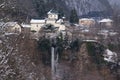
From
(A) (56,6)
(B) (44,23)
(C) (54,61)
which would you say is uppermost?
(A) (56,6)

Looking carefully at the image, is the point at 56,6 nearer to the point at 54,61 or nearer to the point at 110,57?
the point at 110,57

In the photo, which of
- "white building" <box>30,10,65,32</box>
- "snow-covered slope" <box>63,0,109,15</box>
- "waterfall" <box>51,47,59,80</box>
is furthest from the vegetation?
"snow-covered slope" <box>63,0,109,15</box>

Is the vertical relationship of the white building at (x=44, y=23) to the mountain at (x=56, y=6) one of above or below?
below

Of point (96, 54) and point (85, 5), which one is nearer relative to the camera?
point (96, 54)

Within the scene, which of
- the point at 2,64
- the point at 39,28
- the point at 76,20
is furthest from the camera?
the point at 76,20

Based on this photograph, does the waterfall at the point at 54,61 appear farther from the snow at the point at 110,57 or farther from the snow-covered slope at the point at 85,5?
the snow-covered slope at the point at 85,5

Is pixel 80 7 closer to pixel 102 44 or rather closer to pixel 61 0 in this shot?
pixel 61 0

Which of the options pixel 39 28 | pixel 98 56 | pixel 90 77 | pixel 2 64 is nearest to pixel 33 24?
pixel 39 28

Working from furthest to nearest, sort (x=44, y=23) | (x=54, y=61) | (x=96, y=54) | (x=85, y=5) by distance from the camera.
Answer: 1. (x=85, y=5)
2. (x=44, y=23)
3. (x=96, y=54)
4. (x=54, y=61)

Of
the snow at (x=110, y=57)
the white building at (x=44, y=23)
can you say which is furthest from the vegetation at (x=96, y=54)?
the white building at (x=44, y=23)

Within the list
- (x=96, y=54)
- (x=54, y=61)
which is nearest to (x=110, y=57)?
(x=96, y=54)

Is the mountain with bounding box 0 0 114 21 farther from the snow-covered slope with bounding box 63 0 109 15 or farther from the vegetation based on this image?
the vegetation
